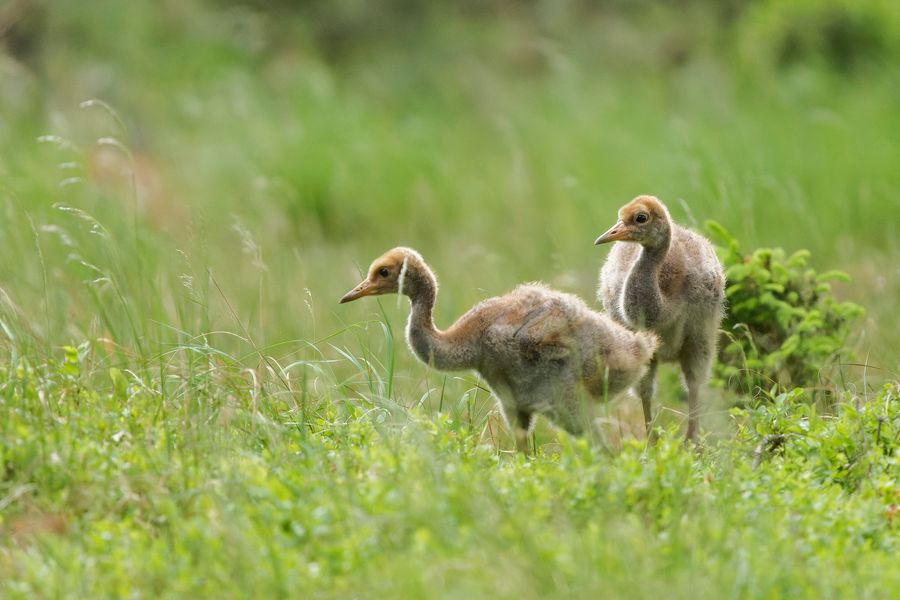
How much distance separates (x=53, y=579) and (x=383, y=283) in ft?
6.95

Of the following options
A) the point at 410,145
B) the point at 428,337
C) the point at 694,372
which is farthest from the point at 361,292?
the point at 410,145

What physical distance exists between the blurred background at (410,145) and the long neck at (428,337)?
1164 mm

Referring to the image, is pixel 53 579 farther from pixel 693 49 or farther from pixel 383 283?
pixel 693 49

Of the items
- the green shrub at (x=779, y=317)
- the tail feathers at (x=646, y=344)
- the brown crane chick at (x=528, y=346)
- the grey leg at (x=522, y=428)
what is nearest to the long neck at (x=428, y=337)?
the brown crane chick at (x=528, y=346)

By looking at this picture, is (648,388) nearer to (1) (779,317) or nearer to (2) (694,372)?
(2) (694,372)

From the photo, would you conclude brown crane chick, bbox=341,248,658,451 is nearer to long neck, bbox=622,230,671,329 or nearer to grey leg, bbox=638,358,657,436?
long neck, bbox=622,230,671,329

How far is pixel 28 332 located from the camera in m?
5.96

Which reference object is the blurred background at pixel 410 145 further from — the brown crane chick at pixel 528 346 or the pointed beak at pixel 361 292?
the brown crane chick at pixel 528 346

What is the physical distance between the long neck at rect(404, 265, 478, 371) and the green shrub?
1.50m

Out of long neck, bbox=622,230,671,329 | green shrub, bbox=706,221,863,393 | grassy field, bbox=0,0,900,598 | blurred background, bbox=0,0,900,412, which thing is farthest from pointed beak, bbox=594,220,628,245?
blurred background, bbox=0,0,900,412

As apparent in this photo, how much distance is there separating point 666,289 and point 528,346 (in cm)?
80

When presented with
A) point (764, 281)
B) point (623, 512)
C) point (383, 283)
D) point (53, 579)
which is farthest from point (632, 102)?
point (53, 579)

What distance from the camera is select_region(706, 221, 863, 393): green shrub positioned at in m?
6.54

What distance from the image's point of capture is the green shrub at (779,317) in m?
6.54
